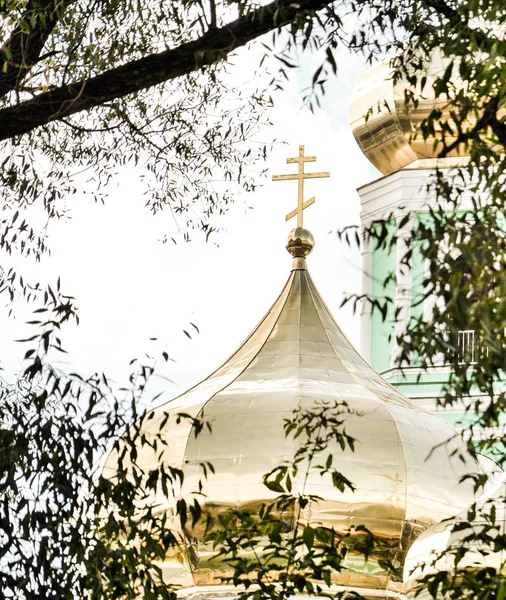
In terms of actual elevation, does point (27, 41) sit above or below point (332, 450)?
above

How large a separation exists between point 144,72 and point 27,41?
543mm

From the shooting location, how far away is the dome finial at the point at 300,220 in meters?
12.5

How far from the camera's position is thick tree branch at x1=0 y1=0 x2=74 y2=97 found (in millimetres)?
5172

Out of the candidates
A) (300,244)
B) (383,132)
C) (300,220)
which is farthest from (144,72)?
(383,132)

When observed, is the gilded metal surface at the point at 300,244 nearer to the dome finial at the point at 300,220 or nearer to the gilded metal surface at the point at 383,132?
the dome finial at the point at 300,220

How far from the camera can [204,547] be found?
10.1 metres

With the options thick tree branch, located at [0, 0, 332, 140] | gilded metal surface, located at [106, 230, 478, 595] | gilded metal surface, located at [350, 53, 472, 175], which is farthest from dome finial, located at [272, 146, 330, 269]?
thick tree branch, located at [0, 0, 332, 140]

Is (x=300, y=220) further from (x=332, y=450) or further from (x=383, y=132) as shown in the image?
(x=383, y=132)

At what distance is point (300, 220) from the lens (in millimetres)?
12742

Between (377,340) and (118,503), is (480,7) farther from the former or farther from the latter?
(377,340)

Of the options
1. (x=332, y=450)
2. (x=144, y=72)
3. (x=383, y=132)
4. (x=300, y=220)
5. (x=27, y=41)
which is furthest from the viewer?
(x=383, y=132)

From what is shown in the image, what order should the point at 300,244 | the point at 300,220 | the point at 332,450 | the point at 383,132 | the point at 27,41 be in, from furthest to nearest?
1. the point at 383,132
2. the point at 300,220
3. the point at 300,244
4. the point at 332,450
5. the point at 27,41

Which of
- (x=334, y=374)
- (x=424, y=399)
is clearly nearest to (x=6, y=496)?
(x=334, y=374)

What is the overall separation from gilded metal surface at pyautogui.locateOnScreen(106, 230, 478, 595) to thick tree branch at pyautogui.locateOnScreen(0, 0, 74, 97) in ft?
14.9
